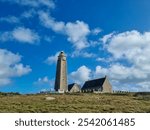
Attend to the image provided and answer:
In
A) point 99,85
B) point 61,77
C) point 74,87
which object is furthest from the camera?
point 74,87

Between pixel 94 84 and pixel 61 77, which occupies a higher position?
pixel 61 77

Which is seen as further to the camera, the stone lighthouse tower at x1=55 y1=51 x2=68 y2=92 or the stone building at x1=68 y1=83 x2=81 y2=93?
the stone building at x1=68 y1=83 x2=81 y2=93

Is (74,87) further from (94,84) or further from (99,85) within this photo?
(99,85)

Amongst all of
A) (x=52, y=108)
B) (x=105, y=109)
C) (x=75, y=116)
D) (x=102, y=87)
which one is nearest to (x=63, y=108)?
(x=52, y=108)

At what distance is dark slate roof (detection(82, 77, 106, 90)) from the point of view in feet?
318

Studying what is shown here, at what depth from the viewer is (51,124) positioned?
20375 mm

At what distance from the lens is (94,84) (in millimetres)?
99938

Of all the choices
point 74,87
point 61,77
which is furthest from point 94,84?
point 61,77

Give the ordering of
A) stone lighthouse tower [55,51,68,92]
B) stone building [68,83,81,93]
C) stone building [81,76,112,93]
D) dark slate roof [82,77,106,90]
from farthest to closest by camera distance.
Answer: stone building [68,83,81,93]
dark slate roof [82,77,106,90]
stone lighthouse tower [55,51,68,92]
stone building [81,76,112,93]

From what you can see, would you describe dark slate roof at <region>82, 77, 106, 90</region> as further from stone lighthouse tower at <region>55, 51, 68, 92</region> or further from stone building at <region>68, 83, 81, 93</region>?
stone lighthouse tower at <region>55, 51, 68, 92</region>

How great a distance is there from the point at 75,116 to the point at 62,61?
79550 mm

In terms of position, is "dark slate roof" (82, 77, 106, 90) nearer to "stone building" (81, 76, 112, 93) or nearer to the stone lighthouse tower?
"stone building" (81, 76, 112, 93)

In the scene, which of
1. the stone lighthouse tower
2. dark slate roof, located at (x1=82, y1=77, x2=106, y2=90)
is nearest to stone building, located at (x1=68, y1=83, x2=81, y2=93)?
dark slate roof, located at (x1=82, y1=77, x2=106, y2=90)

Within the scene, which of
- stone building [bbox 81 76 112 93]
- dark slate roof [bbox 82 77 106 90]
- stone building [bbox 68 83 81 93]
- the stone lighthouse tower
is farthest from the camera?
stone building [bbox 68 83 81 93]
